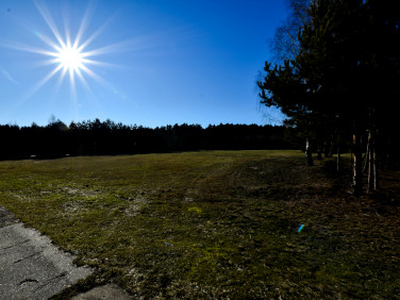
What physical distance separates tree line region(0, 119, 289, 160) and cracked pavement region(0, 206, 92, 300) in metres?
43.3

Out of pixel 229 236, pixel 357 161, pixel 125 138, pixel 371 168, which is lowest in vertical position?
pixel 229 236

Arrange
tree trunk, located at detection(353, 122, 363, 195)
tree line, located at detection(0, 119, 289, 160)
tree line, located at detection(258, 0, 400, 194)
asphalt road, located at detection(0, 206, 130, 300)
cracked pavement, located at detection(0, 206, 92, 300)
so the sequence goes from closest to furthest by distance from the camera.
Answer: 1. asphalt road, located at detection(0, 206, 130, 300)
2. cracked pavement, located at detection(0, 206, 92, 300)
3. tree line, located at detection(258, 0, 400, 194)
4. tree trunk, located at detection(353, 122, 363, 195)
5. tree line, located at detection(0, 119, 289, 160)

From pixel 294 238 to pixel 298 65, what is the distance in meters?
6.25

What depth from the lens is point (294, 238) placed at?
5.43m

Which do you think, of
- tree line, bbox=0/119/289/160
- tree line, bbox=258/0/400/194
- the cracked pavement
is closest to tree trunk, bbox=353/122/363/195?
tree line, bbox=258/0/400/194

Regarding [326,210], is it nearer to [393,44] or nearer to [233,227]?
[233,227]

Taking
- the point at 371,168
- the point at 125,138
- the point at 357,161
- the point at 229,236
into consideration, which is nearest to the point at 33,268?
the point at 229,236

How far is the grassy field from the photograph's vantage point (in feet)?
11.5

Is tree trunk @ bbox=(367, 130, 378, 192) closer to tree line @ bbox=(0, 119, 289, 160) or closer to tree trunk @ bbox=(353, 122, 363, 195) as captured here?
tree trunk @ bbox=(353, 122, 363, 195)

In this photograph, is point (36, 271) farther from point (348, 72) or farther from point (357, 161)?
point (357, 161)

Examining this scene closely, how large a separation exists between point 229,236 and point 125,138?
2048 inches

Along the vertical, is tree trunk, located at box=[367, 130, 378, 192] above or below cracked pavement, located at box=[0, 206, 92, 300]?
above

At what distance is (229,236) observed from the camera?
547 centimetres

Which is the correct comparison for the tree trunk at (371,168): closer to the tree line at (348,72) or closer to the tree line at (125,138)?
the tree line at (348,72)
